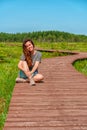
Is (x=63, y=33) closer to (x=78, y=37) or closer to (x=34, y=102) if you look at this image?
(x=78, y=37)

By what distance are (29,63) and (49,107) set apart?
11.1 feet

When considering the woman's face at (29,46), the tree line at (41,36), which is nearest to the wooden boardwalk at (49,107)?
the woman's face at (29,46)

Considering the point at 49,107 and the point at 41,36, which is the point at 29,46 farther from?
the point at 41,36

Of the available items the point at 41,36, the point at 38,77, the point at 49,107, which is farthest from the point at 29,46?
the point at 41,36

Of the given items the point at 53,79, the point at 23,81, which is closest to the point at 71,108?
the point at 23,81

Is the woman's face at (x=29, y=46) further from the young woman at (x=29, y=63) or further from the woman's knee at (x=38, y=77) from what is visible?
the woman's knee at (x=38, y=77)

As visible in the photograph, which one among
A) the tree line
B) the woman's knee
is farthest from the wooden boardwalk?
the tree line

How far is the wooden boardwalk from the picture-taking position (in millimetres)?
6059

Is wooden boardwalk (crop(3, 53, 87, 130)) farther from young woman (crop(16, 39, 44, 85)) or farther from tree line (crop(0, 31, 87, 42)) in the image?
tree line (crop(0, 31, 87, 42))

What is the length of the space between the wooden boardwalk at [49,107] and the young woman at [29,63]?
272mm

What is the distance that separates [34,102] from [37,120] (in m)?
1.30

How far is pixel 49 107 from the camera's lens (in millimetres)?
7121

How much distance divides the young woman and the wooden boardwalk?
27cm

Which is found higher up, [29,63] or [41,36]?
[29,63]
